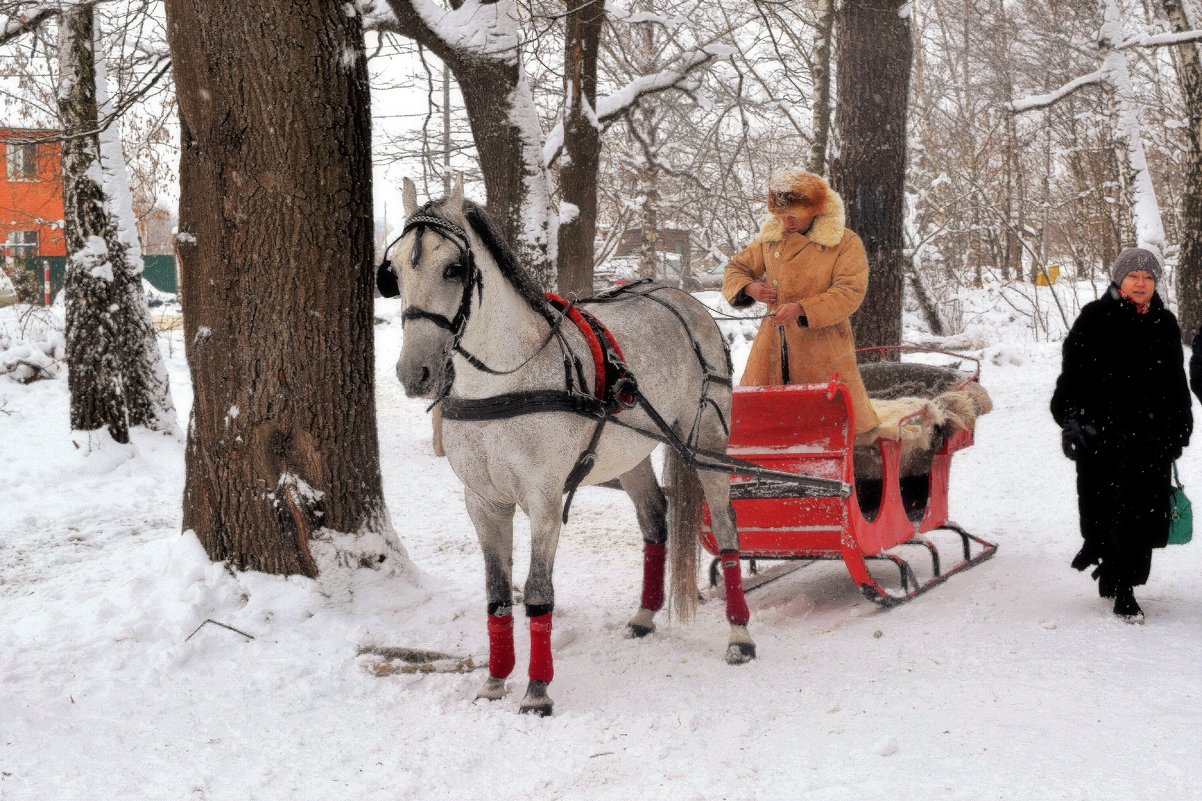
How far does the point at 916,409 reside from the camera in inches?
223

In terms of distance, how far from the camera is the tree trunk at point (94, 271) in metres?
9.66

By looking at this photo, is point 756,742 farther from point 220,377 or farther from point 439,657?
point 220,377

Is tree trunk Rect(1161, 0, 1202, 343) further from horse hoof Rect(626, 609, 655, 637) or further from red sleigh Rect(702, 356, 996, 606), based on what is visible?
horse hoof Rect(626, 609, 655, 637)

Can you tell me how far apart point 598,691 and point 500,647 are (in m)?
0.46

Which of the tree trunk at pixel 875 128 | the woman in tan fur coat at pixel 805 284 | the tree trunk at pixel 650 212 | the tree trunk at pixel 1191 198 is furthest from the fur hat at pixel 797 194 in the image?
the tree trunk at pixel 650 212

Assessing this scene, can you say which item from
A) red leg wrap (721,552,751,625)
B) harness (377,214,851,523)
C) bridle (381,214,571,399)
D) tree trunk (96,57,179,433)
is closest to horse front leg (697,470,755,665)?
red leg wrap (721,552,751,625)

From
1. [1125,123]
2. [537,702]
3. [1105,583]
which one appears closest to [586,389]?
[537,702]

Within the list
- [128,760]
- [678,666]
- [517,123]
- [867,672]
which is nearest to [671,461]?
[678,666]

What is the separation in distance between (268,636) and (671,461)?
210 centimetres

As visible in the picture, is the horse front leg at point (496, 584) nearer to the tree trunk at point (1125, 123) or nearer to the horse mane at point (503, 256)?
the horse mane at point (503, 256)

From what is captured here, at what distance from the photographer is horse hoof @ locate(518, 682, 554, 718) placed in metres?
4.01

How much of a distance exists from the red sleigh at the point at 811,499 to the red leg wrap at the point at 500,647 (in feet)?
5.49

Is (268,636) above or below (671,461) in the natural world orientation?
below

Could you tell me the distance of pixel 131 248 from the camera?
991 cm
